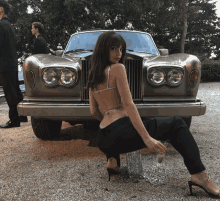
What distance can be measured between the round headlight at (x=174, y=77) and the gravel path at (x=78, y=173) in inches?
→ 37.9

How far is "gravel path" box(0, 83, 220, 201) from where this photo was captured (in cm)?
224

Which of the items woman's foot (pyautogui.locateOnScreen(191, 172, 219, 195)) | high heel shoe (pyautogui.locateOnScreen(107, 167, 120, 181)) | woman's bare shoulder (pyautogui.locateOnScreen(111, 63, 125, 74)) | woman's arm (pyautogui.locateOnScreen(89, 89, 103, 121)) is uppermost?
woman's bare shoulder (pyautogui.locateOnScreen(111, 63, 125, 74))

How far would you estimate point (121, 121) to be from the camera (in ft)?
6.95

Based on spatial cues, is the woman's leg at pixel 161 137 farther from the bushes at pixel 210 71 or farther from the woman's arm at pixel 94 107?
the bushes at pixel 210 71

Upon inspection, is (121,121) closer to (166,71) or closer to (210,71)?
(166,71)

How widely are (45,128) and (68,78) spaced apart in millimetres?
978

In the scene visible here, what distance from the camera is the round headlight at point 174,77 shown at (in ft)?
10.4

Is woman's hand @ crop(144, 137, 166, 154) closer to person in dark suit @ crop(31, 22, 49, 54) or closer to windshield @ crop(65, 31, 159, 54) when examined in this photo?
windshield @ crop(65, 31, 159, 54)

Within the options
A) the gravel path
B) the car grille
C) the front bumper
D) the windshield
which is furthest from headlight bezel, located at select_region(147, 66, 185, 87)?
the windshield

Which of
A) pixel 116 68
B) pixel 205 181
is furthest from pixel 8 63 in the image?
pixel 205 181

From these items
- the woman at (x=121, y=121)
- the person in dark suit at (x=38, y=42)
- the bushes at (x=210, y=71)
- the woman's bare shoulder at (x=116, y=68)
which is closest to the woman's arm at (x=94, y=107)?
the woman at (x=121, y=121)

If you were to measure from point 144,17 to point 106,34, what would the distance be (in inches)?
623

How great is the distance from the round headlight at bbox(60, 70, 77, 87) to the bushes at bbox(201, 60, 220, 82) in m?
16.6

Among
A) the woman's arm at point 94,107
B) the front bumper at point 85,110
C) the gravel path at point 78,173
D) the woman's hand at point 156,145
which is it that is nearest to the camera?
the woman's hand at point 156,145
